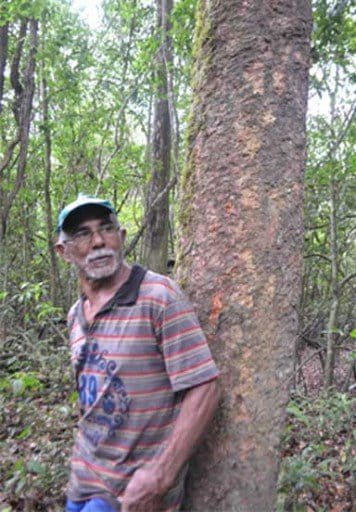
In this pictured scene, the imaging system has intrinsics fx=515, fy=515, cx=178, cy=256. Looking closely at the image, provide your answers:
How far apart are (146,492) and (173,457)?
0.49 feet

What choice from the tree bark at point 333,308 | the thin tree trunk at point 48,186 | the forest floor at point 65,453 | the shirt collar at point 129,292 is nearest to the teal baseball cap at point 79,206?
the shirt collar at point 129,292

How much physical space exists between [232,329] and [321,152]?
6370 millimetres

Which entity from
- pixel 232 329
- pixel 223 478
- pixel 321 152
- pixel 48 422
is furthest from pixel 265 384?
pixel 321 152

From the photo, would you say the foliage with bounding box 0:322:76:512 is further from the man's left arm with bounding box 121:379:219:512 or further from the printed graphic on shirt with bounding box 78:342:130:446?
the man's left arm with bounding box 121:379:219:512

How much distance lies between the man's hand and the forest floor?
161cm

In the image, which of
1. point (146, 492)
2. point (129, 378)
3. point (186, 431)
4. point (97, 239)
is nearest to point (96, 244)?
point (97, 239)

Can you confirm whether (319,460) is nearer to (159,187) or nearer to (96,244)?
(96,244)

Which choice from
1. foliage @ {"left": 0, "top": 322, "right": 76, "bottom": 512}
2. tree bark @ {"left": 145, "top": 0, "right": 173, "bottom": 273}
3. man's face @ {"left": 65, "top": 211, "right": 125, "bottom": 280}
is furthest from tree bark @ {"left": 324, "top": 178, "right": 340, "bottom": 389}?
man's face @ {"left": 65, "top": 211, "right": 125, "bottom": 280}

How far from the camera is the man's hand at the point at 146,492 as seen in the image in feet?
5.61

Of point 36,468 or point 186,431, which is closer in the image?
point 186,431

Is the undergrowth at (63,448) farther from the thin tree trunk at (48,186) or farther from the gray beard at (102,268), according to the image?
the thin tree trunk at (48,186)

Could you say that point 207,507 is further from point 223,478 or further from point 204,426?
point 204,426

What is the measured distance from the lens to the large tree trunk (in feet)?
6.35

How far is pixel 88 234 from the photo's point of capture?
2145 millimetres
